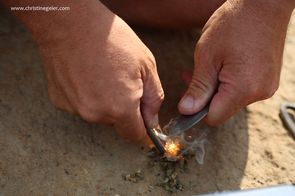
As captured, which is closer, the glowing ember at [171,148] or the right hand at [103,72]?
the right hand at [103,72]

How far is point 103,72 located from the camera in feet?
4.40

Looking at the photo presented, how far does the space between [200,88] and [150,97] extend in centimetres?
14

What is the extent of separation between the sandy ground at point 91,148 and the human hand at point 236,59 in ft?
0.68

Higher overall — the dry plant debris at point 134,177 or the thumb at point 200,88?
the thumb at point 200,88

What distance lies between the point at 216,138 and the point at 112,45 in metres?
0.50

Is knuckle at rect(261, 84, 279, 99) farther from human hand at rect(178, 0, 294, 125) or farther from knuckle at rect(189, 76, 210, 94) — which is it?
knuckle at rect(189, 76, 210, 94)

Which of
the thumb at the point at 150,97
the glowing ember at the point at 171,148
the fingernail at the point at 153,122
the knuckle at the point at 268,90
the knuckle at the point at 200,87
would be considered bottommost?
the glowing ember at the point at 171,148

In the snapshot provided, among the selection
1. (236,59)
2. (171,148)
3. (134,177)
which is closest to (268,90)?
(236,59)

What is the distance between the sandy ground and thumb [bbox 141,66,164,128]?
17cm

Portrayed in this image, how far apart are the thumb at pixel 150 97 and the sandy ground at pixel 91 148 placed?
174 millimetres

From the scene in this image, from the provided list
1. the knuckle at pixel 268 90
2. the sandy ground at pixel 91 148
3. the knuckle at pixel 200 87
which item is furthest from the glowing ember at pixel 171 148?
the knuckle at pixel 268 90

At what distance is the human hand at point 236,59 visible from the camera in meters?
1.41

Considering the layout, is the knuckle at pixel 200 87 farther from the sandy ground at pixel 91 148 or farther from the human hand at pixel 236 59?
the sandy ground at pixel 91 148

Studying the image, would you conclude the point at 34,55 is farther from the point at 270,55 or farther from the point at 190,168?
the point at 270,55
